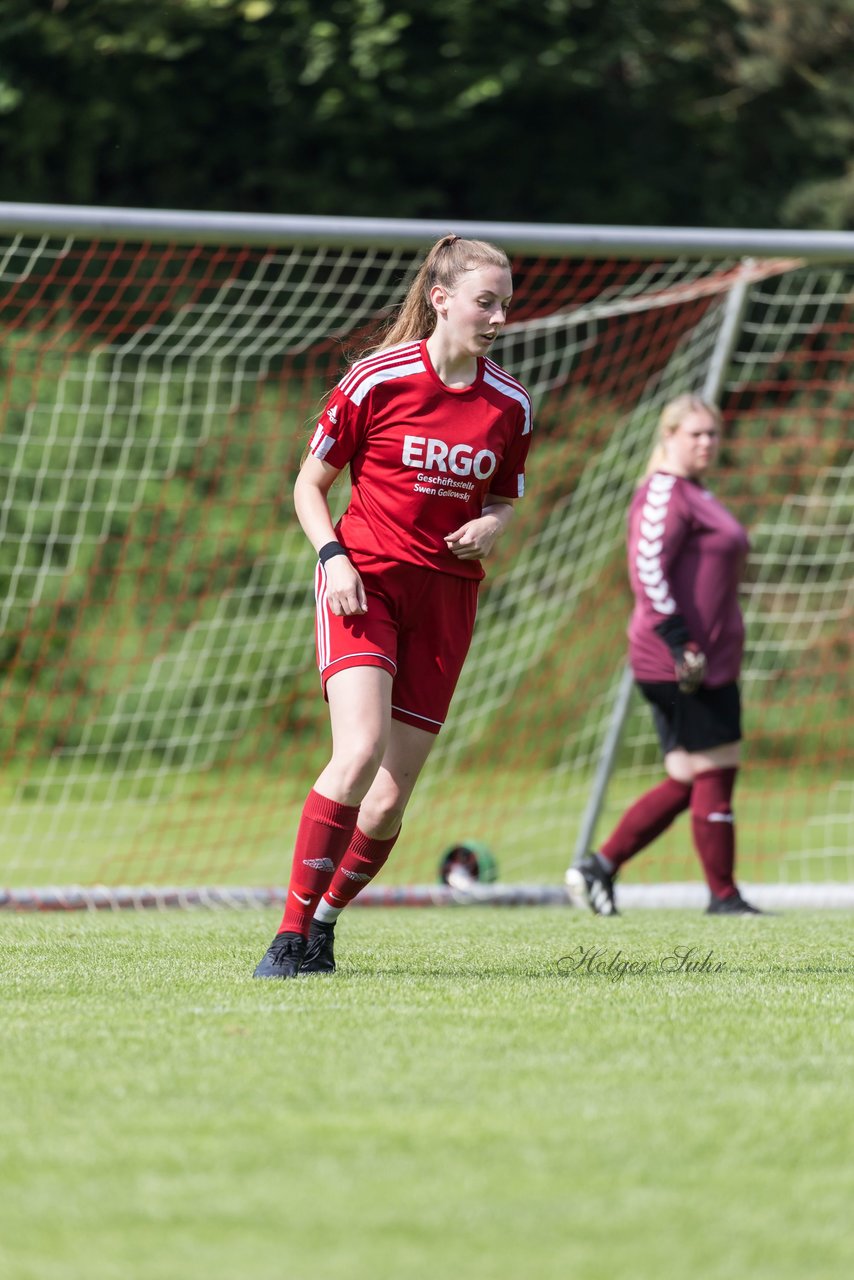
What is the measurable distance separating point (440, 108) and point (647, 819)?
11.8 meters

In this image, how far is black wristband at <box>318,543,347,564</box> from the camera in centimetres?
418

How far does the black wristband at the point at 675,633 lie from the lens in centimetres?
638

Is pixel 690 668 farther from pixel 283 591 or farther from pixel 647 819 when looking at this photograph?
pixel 283 591

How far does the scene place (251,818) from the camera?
34.8ft

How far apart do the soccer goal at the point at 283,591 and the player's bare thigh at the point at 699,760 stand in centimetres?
228

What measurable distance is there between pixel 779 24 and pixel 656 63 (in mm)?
1393

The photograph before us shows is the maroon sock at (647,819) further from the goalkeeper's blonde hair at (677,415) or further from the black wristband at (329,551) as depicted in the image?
the black wristband at (329,551)

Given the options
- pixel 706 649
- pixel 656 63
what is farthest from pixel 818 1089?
pixel 656 63

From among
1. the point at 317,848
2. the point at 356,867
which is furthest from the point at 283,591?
the point at 317,848

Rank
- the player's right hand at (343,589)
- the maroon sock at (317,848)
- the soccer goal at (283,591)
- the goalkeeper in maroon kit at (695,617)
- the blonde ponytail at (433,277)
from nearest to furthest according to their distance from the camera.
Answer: the player's right hand at (343,589)
the maroon sock at (317,848)
the blonde ponytail at (433,277)
the goalkeeper in maroon kit at (695,617)
the soccer goal at (283,591)

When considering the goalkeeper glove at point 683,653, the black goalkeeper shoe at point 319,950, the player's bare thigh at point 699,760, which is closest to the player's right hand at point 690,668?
the goalkeeper glove at point 683,653

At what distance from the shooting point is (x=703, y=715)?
6.54 metres

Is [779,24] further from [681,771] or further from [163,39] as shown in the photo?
[681,771]

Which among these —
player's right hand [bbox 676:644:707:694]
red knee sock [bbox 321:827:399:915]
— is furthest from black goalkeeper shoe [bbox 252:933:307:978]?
player's right hand [bbox 676:644:707:694]
